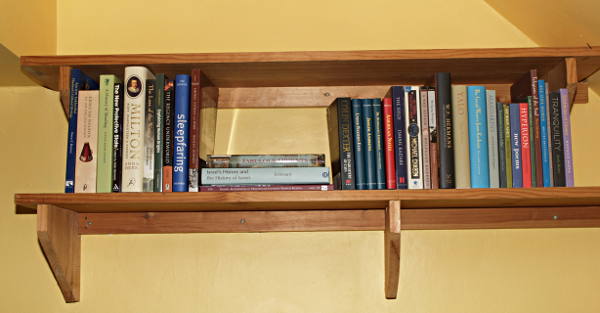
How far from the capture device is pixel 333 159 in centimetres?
146

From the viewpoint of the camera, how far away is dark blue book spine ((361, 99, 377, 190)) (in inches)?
52.9

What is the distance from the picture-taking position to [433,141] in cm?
135

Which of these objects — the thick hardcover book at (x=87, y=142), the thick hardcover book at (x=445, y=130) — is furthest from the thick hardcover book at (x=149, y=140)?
the thick hardcover book at (x=445, y=130)

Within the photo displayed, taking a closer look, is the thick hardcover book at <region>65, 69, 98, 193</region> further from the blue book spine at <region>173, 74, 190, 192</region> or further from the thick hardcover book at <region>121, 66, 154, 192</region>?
the blue book spine at <region>173, 74, 190, 192</region>

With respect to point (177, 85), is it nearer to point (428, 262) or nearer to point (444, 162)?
point (444, 162)

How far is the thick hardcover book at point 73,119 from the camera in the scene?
1341 mm

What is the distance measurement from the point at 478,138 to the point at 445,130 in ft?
0.24

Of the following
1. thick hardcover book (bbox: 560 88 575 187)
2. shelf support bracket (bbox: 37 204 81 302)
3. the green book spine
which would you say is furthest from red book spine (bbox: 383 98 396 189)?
shelf support bracket (bbox: 37 204 81 302)

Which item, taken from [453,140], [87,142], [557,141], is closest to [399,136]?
[453,140]

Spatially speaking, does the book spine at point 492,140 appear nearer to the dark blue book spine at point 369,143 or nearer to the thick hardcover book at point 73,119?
the dark blue book spine at point 369,143

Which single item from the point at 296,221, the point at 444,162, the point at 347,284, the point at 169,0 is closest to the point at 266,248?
the point at 296,221

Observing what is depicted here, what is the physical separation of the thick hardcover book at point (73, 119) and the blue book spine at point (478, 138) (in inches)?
33.1

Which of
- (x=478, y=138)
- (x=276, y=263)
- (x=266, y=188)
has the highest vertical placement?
(x=478, y=138)

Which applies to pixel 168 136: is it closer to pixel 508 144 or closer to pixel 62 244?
pixel 62 244
